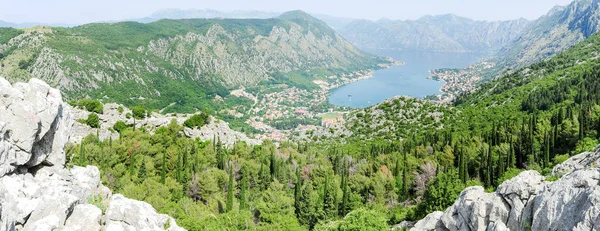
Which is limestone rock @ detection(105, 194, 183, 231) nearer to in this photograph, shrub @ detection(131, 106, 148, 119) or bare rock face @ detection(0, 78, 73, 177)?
bare rock face @ detection(0, 78, 73, 177)

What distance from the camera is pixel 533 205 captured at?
20.2 m

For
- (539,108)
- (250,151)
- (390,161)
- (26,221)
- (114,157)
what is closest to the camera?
(26,221)

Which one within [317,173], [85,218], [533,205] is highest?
[85,218]

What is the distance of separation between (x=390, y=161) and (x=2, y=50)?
632ft

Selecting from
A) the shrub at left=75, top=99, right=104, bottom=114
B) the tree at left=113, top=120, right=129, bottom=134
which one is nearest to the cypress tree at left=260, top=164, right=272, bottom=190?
the tree at left=113, top=120, right=129, bottom=134

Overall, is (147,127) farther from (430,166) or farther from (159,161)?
(430,166)

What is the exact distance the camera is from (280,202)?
44938mm

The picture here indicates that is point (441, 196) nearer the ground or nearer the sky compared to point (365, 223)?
nearer the ground

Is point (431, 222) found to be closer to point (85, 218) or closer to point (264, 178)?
point (85, 218)

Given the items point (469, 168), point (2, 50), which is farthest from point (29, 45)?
point (469, 168)

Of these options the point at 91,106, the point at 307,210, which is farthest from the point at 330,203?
the point at 91,106

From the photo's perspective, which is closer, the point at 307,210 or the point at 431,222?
the point at 431,222

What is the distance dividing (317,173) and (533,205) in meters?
42.7

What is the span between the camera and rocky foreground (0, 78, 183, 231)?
705 inches
